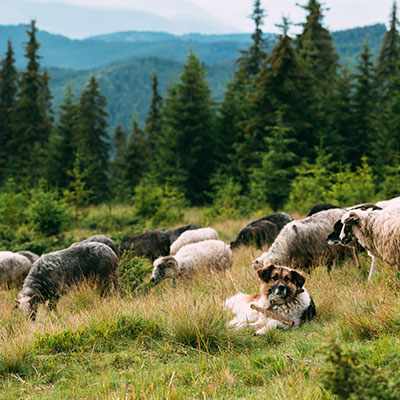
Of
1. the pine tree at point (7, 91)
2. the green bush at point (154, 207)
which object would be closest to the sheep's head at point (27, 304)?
the green bush at point (154, 207)

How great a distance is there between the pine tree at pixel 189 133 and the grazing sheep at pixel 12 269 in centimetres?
1595

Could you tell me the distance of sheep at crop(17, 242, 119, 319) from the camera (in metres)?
7.04

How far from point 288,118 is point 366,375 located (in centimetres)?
2195

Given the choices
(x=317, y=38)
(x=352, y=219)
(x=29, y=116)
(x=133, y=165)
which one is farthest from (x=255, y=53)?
(x=352, y=219)

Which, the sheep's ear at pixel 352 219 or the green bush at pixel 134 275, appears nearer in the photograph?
the sheep's ear at pixel 352 219

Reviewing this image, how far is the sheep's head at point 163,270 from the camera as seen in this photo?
26.0 feet

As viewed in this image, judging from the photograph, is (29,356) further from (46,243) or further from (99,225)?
(99,225)

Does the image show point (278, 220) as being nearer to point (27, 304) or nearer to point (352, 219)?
point (352, 219)

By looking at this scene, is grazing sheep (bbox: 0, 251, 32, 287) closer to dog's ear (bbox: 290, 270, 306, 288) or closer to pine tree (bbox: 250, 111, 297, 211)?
dog's ear (bbox: 290, 270, 306, 288)

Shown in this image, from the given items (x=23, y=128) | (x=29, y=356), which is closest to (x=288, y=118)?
(x=29, y=356)

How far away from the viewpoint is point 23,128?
1550 inches

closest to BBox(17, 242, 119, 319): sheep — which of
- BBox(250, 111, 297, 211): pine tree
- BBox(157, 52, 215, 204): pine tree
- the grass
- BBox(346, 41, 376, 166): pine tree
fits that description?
the grass

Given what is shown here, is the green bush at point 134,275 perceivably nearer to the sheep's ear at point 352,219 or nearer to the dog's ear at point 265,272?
the dog's ear at point 265,272

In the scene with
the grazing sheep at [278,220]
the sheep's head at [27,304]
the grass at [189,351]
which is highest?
the grass at [189,351]
